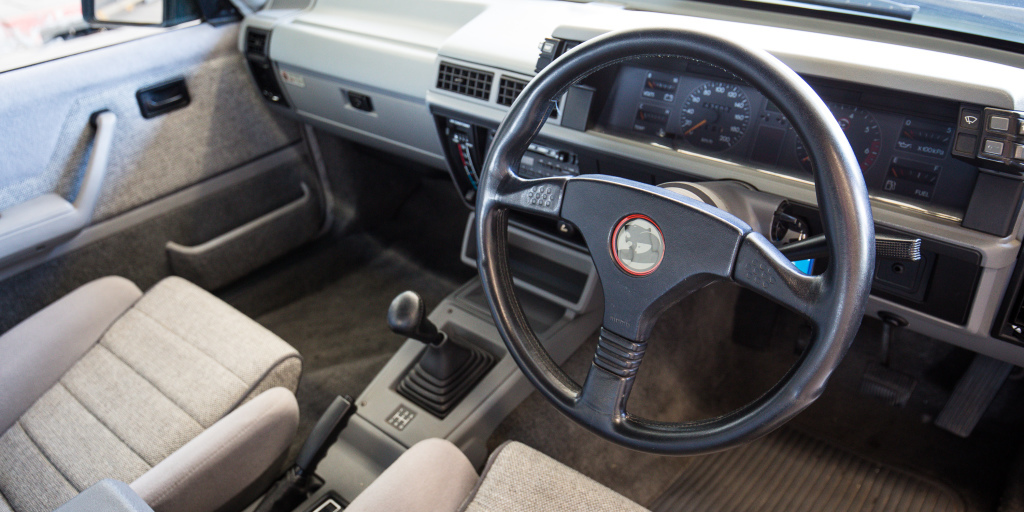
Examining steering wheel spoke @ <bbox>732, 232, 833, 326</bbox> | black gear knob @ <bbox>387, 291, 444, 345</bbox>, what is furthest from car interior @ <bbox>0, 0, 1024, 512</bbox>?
black gear knob @ <bbox>387, 291, 444, 345</bbox>

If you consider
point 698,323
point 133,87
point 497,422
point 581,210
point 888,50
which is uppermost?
point 888,50

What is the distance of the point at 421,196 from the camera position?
243 cm

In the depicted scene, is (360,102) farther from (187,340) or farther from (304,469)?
(304,469)

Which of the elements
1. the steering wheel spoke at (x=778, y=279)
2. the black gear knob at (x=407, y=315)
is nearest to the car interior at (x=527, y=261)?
the steering wheel spoke at (x=778, y=279)

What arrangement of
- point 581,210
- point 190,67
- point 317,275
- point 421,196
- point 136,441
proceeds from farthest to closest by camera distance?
point 421,196
point 317,275
point 190,67
point 136,441
point 581,210

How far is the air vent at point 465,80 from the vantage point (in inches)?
52.3

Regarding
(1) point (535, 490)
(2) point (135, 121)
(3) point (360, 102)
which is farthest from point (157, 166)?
(1) point (535, 490)

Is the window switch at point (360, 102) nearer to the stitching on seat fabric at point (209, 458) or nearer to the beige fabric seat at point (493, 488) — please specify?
the stitching on seat fabric at point (209, 458)

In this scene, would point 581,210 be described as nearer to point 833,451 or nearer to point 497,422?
point 497,422

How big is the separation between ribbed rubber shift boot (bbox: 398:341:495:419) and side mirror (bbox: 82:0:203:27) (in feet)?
3.89

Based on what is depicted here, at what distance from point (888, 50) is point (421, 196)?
67.3 inches

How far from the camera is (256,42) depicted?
1.87 meters

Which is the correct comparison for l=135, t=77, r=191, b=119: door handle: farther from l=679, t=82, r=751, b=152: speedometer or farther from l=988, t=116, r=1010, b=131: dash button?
l=988, t=116, r=1010, b=131: dash button

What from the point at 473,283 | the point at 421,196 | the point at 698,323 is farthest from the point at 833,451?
the point at 421,196
